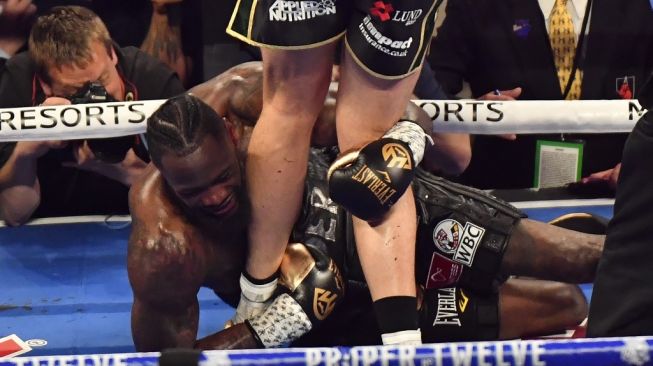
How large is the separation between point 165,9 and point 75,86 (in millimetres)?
568

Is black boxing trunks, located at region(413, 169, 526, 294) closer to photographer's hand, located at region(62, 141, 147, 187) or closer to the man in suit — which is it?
the man in suit

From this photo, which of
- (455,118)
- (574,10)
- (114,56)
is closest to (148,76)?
(114,56)

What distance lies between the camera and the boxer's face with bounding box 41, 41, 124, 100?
10.2 feet

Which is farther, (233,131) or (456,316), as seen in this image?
(456,316)

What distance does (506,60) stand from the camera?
3.50 meters

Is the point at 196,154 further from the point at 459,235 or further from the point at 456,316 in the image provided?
the point at 456,316

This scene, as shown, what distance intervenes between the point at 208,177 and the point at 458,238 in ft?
2.02

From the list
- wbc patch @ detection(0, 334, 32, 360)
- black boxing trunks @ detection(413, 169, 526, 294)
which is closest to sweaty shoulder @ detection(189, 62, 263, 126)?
black boxing trunks @ detection(413, 169, 526, 294)

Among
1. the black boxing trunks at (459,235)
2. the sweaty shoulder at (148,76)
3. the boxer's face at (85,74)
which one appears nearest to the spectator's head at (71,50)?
the boxer's face at (85,74)

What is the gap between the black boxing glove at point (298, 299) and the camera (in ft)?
7.21

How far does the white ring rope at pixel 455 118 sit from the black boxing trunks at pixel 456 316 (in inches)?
18.1

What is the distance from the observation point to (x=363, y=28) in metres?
1.83

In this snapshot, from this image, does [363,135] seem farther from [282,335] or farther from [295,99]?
[282,335]

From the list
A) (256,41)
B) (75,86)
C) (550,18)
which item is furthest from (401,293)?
(550,18)
